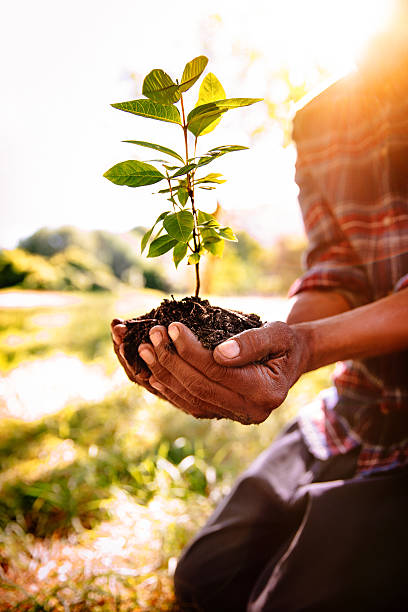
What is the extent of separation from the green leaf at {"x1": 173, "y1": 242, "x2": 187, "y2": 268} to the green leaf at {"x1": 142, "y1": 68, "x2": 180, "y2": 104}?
284 mm

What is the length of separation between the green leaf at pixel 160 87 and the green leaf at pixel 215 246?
305 millimetres

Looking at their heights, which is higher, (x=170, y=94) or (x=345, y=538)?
(x=170, y=94)

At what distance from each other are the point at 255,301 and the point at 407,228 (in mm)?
5571

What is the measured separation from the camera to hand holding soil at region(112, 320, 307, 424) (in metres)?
0.88

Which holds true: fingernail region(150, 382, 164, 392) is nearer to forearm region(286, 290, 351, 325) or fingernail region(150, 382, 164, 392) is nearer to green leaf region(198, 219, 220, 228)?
green leaf region(198, 219, 220, 228)

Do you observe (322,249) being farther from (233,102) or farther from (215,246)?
(233,102)

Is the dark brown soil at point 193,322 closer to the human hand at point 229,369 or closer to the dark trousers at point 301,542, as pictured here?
the human hand at point 229,369

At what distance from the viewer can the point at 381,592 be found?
1264mm

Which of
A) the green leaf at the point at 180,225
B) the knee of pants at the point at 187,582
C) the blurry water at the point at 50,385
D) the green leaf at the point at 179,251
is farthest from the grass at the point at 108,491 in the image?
the green leaf at the point at 180,225

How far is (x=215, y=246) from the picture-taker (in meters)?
1.00

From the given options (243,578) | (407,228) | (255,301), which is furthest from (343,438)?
(255,301)

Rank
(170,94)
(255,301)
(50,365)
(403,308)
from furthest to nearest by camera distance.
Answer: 1. (255,301)
2. (50,365)
3. (403,308)
4. (170,94)

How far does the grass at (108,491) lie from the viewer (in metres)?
1.82

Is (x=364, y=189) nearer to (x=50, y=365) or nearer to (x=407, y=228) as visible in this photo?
(x=407, y=228)
